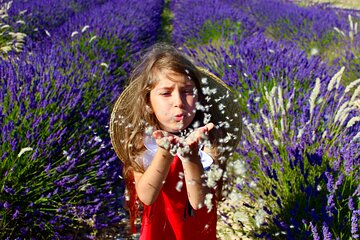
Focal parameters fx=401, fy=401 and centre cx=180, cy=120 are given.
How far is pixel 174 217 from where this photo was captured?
1702 millimetres

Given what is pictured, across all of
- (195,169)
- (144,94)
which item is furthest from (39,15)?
(195,169)

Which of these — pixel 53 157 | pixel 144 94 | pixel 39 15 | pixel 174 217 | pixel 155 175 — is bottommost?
pixel 39 15

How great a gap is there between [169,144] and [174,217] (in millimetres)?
602

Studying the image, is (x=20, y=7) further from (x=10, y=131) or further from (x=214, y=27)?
(x=10, y=131)

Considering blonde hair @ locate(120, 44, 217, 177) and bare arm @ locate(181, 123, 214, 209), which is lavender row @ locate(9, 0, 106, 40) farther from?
bare arm @ locate(181, 123, 214, 209)

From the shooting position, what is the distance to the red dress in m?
1.65

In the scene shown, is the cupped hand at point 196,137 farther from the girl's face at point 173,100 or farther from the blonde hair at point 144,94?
the blonde hair at point 144,94

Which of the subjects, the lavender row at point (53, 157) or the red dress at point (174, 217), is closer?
the red dress at point (174, 217)

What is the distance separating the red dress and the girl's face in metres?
0.24

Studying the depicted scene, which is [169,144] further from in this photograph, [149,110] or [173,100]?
[149,110]

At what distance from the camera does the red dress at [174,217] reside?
1.65 meters

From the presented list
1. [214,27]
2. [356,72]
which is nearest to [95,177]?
[356,72]

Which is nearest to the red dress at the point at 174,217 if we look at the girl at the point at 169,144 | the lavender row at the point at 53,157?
the girl at the point at 169,144

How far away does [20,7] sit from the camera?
23.6ft
